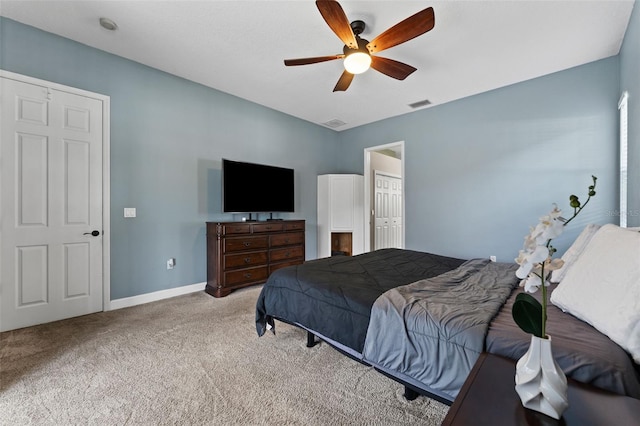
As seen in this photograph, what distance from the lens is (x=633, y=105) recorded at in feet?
7.15

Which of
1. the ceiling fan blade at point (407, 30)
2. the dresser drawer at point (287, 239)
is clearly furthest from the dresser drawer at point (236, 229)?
the ceiling fan blade at point (407, 30)

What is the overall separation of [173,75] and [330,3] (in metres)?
2.50

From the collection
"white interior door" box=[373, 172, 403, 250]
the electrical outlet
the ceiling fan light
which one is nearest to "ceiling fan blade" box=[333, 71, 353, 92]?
the ceiling fan light

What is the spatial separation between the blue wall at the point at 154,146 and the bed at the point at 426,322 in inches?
74.0

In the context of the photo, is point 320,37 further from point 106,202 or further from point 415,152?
point 106,202

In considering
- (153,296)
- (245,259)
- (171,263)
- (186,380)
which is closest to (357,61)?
(245,259)

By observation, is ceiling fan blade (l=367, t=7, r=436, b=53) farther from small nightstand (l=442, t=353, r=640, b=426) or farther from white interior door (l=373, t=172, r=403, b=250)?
white interior door (l=373, t=172, r=403, b=250)

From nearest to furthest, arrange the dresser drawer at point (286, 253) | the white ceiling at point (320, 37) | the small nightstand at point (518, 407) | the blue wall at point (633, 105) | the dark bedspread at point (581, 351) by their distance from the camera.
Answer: the small nightstand at point (518, 407)
the dark bedspread at point (581, 351)
the blue wall at point (633, 105)
the white ceiling at point (320, 37)
the dresser drawer at point (286, 253)

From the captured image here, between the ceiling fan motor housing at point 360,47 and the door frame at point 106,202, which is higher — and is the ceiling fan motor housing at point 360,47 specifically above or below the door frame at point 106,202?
above

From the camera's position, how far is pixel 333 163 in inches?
217

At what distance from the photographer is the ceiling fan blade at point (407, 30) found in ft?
6.15

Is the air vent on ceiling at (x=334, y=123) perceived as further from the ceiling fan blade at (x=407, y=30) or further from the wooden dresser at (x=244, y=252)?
the ceiling fan blade at (x=407, y=30)

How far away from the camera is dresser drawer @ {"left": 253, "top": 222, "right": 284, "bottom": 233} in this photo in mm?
3650

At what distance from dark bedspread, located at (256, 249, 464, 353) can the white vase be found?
2.67 feet
